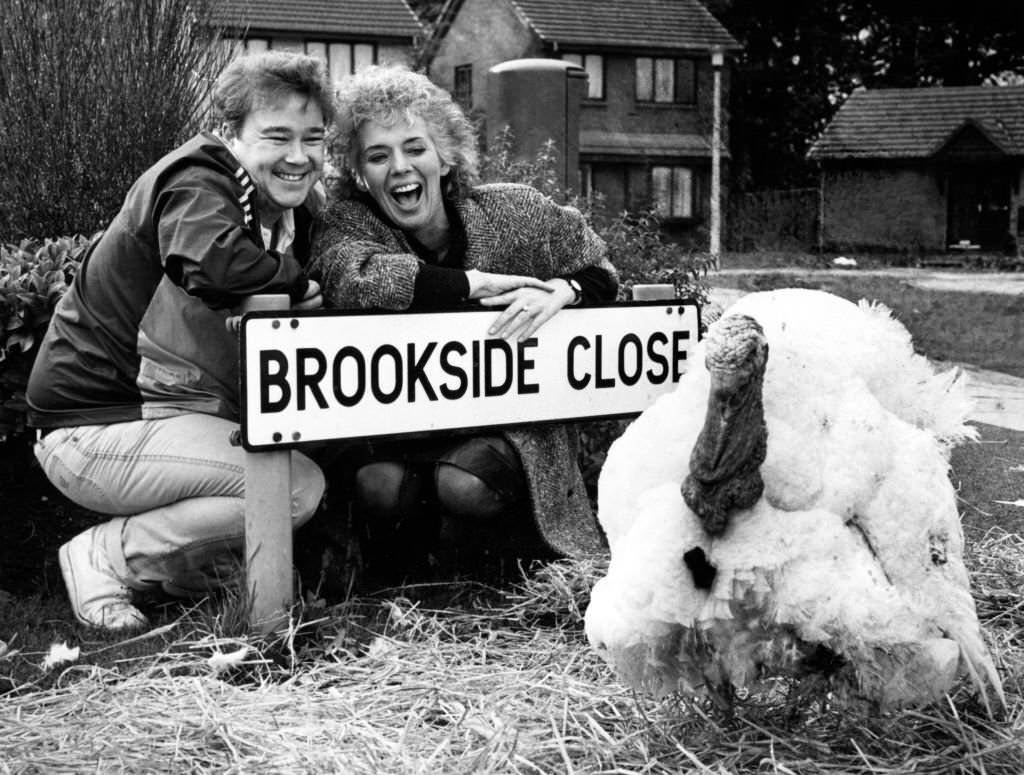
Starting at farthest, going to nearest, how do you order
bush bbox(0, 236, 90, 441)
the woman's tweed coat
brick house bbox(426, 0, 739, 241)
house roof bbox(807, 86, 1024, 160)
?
brick house bbox(426, 0, 739, 241), house roof bbox(807, 86, 1024, 160), bush bbox(0, 236, 90, 441), the woman's tweed coat

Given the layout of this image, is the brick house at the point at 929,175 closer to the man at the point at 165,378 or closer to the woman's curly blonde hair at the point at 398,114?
the woman's curly blonde hair at the point at 398,114

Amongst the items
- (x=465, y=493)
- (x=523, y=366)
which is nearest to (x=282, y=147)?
(x=523, y=366)

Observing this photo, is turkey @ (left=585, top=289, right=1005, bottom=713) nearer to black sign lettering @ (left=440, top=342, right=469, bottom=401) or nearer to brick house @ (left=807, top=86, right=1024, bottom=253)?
black sign lettering @ (left=440, top=342, right=469, bottom=401)

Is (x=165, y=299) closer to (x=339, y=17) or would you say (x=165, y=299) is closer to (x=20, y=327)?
(x=20, y=327)

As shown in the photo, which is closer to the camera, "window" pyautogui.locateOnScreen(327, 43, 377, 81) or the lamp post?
the lamp post

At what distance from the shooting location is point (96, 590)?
428 cm

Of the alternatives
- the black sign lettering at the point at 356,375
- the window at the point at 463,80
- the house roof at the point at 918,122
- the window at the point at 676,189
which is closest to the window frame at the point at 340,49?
the window at the point at 463,80

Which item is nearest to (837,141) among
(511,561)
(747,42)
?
(747,42)

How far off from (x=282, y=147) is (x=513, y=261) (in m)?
0.89

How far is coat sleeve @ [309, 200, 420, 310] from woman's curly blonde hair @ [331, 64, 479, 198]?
16 centimetres

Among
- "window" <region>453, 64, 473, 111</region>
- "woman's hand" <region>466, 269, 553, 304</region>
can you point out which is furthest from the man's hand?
"window" <region>453, 64, 473, 111</region>

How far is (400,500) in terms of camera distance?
447 cm

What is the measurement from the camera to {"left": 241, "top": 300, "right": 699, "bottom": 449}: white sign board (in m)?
3.83

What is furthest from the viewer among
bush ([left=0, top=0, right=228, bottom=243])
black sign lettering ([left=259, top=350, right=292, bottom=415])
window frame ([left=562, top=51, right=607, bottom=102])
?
window frame ([left=562, top=51, right=607, bottom=102])
